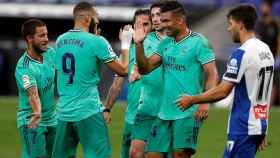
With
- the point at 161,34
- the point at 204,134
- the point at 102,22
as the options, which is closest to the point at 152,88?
the point at 161,34

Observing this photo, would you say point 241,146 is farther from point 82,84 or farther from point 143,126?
point 143,126

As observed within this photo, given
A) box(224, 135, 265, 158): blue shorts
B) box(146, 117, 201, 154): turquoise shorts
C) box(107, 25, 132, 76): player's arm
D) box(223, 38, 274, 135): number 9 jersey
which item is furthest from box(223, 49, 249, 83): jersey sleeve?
box(107, 25, 132, 76): player's arm

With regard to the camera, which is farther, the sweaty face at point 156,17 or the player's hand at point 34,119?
the sweaty face at point 156,17

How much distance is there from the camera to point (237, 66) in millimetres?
9430

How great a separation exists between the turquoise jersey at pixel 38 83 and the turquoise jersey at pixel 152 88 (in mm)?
1181

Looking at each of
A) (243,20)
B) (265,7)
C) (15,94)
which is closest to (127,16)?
(15,94)

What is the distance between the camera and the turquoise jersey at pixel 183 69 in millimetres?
10750

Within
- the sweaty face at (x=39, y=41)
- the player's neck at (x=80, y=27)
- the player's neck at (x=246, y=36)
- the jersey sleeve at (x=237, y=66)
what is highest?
the player's neck at (x=80, y=27)

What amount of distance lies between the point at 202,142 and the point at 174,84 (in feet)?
21.5

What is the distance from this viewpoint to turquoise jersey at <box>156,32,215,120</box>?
10.8 metres

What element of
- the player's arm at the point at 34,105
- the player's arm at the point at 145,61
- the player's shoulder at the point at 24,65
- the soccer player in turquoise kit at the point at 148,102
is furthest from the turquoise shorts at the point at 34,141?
the player's arm at the point at 145,61

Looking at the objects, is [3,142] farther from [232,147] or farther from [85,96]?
[232,147]

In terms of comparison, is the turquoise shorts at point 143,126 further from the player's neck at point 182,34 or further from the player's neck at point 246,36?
the player's neck at point 246,36

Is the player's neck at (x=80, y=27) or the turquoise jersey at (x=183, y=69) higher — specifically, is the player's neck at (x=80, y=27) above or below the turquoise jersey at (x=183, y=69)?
above
